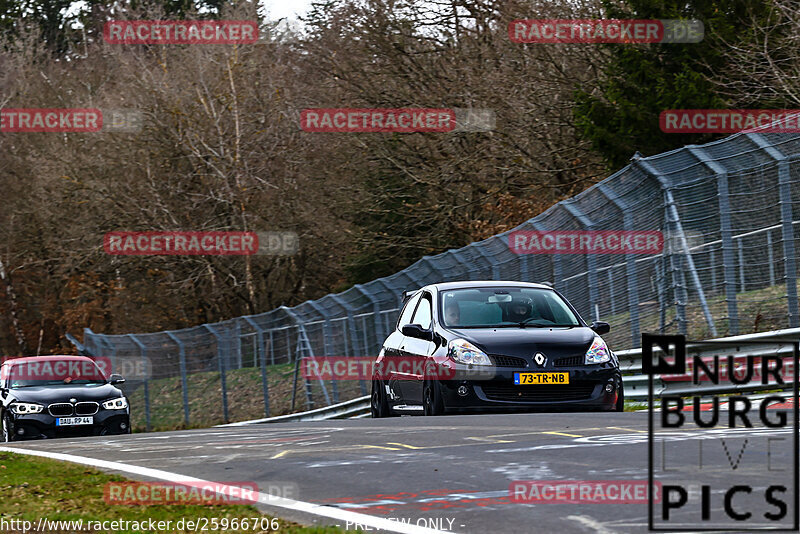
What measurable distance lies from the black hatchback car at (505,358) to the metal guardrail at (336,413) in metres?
8.63

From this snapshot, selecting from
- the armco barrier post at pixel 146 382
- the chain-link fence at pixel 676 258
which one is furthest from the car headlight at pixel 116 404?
the armco barrier post at pixel 146 382

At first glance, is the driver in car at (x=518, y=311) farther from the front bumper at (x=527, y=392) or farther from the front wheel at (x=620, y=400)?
the front wheel at (x=620, y=400)

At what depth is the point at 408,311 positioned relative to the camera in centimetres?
1575

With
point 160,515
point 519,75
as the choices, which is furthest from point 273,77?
point 160,515

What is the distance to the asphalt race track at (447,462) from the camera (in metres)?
7.07

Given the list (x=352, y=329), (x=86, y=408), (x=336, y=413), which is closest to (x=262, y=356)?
(x=352, y=329)

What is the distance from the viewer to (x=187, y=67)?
40.5m

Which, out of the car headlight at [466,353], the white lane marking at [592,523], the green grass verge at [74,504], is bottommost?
the green grass verge at [74,504]

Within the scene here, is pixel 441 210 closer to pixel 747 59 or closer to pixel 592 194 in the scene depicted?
pixel 747 59

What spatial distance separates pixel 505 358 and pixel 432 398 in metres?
0.96

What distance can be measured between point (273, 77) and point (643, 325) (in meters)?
25.4

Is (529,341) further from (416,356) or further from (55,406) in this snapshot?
(55,406)

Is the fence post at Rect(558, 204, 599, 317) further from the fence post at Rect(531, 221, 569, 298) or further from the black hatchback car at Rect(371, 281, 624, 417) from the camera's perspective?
the black hatchback car at Rect(371, 281, 624, 417)

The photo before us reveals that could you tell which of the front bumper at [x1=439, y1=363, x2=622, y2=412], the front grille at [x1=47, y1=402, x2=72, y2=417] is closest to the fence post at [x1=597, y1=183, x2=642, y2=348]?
the front bumper at [x1=439, y1=363, x2=622, y2=412]
